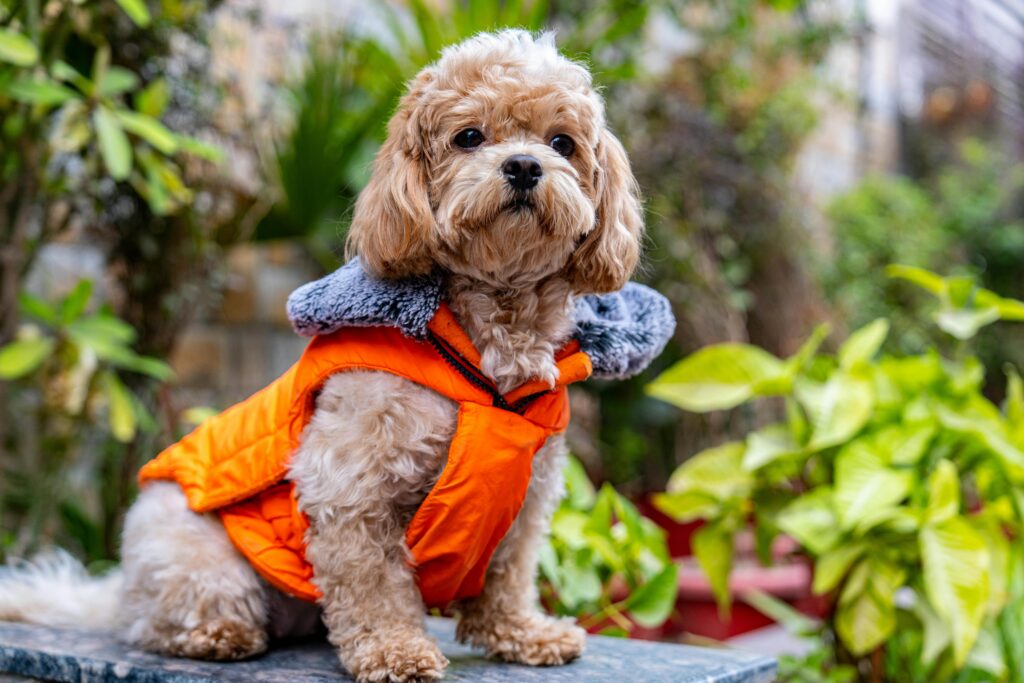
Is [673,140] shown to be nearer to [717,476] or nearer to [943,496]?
[717,476]

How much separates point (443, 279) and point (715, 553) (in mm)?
1680

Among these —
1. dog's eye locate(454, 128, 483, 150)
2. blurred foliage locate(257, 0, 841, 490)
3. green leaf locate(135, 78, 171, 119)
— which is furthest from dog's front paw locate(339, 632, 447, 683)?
blurred foliage locate(257, 0, 841, 490)

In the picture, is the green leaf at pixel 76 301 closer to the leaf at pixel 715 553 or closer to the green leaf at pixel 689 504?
the green leaf at pixel 689 504

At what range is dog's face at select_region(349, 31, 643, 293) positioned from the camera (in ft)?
5.52

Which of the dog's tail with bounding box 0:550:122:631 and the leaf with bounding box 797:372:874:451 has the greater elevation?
the leaf with bounding box 797:372:874:451

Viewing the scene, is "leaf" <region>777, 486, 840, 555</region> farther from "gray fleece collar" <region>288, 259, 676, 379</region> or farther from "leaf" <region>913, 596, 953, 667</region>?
"gray fleece collar" <region>288, 259, 676, 379</region>

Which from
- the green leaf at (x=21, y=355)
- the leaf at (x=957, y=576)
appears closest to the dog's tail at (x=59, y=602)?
the green leaf at (x=21, y=355)

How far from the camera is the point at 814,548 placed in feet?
9.22

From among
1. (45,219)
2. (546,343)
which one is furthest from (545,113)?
(45,219)

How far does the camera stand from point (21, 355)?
9.18 ft

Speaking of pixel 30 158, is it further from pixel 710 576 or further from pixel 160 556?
pixel 710 576

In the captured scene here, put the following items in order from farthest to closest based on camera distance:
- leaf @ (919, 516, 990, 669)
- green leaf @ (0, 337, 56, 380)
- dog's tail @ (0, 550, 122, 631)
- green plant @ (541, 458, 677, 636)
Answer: green leaf @ (0, 337, 56, 380), green plant @ (541, 458, 677, 636), leaf @ (919, 516, 990, 669), dog's tail @ (0, 550, 122, 631)

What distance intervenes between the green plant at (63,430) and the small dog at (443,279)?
1.39 m

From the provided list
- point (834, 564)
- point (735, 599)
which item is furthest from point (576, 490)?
point (735, 599)
